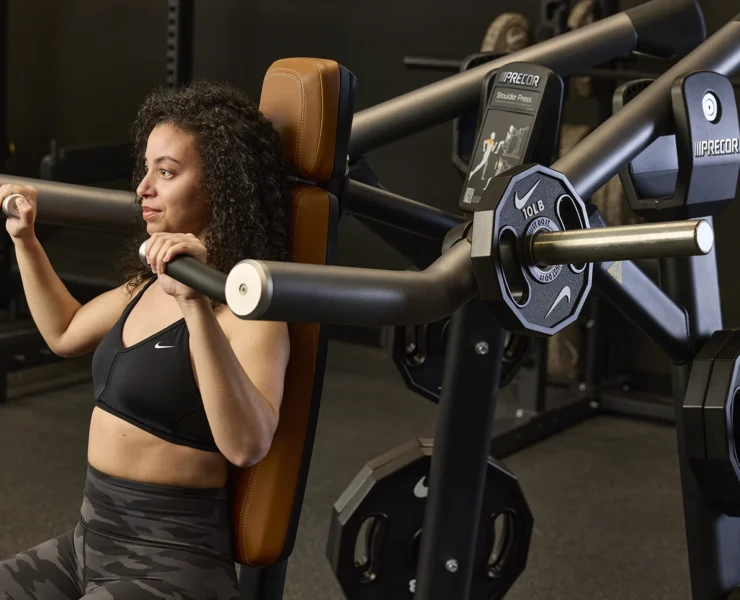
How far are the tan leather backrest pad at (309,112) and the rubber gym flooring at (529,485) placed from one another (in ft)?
4.22

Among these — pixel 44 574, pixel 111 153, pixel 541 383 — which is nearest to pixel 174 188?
pixel 44 574

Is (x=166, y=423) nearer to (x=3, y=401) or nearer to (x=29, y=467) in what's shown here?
(x=29, y=467)

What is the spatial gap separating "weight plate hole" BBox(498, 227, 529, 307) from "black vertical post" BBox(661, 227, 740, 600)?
574mm

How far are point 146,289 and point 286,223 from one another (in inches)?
9.5

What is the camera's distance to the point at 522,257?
42.2 inches

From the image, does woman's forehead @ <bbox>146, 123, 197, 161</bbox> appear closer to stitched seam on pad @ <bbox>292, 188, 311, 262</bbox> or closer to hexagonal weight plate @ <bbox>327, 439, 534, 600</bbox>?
stitched seam on pad @ <bbox>292, 188, 311, 262</bbox>

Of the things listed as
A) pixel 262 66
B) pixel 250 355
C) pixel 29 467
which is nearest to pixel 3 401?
pixel 29 467

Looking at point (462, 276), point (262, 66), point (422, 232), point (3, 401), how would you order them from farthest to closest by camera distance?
point (262, 66) < point (3, 401) < point (422, 232) < point (462, 276)

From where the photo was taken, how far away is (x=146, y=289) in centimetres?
152

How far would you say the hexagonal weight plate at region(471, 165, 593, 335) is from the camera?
106 cm

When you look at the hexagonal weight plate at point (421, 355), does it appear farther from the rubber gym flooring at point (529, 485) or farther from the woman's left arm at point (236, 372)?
the rubber gym flooring at point (529, 485)

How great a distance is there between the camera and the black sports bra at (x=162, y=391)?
1361mm

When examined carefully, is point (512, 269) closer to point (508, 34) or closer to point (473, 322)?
point (473, 322)

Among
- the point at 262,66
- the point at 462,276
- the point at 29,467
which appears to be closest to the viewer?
the point at 462,276
